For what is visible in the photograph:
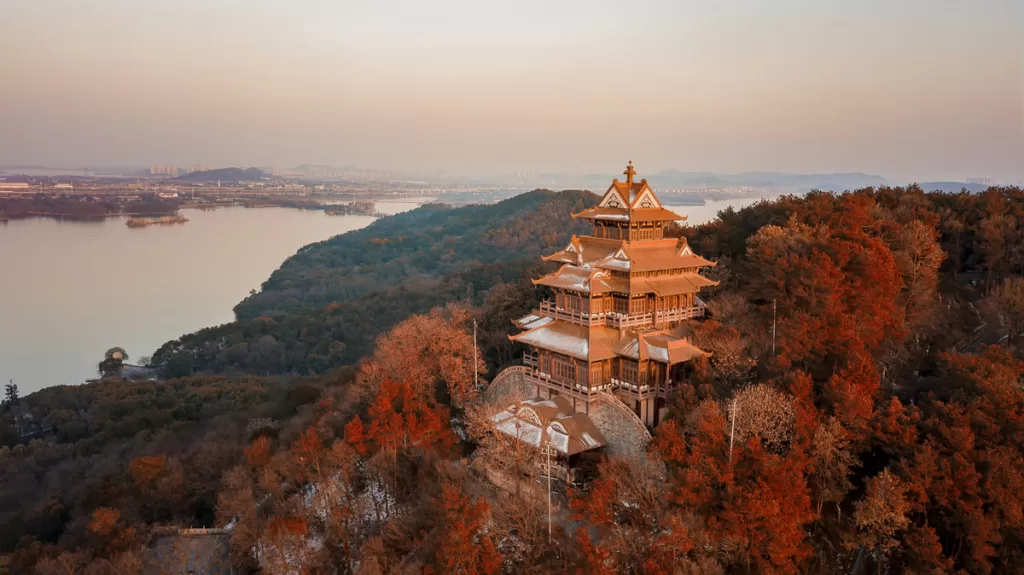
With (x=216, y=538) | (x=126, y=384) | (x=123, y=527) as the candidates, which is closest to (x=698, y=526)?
(x=216, y=538)

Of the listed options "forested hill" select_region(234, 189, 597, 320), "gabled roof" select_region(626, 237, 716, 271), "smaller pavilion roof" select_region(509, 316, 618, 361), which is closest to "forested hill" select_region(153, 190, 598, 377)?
"forested hill" select_region(234, 189, 597, 320)

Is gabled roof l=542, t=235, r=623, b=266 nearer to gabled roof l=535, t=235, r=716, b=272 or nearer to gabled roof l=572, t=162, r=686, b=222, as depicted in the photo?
gabled roof l=535, t=235, r=716, b=272

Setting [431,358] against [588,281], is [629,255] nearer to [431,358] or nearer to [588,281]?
[588,281]

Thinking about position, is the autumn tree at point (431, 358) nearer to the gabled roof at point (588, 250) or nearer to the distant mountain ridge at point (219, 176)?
the gabled roof at point (588, 250)

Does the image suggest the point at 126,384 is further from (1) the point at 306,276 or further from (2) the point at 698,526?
(1) the point at 306,276

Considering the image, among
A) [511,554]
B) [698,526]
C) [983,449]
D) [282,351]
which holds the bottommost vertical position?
[282,351]

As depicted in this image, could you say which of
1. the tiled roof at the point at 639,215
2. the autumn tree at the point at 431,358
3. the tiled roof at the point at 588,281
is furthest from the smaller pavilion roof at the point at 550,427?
the tiled roof at the point at 639,215
